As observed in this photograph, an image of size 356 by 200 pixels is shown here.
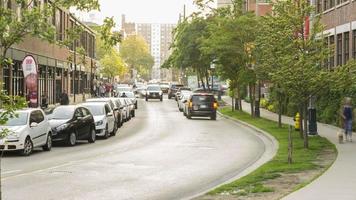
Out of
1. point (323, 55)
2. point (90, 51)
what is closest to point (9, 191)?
point (323, 55)

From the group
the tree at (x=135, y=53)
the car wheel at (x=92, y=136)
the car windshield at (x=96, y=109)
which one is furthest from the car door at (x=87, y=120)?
the tree at (x=135, y=53)

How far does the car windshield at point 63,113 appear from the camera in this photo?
2375 cm

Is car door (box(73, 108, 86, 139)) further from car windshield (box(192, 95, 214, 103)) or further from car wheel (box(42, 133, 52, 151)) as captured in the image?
car windshield (box(192, 95, 214, 103))

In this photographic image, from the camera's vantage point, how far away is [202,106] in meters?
41.1

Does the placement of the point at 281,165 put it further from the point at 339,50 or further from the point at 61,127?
the point at 339,50

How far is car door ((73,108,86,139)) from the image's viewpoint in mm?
23653

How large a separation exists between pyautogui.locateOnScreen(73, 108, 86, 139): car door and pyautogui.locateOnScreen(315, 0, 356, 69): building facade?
13183mm

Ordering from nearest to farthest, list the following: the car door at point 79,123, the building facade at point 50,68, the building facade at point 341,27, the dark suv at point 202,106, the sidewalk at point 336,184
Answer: the sidewalk at point 336,184 < the car door at point 79,123 < the building facade at point 341,27 < the building facade at point 50,68 < the dark suv at point 202,106

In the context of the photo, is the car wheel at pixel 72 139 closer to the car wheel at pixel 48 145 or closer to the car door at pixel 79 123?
the car door at pixel 79 123

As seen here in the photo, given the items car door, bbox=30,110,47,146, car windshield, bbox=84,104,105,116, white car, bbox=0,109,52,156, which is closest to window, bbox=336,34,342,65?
car windshield, bbox=84,104,105,116

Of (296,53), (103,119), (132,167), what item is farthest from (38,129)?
(296,53)

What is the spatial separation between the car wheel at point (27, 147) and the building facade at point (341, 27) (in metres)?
16.5

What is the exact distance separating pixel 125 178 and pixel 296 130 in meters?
14.3

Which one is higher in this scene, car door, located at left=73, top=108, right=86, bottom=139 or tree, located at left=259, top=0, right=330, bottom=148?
tree, located at left=259, top=0, right=330, bottom=148
